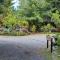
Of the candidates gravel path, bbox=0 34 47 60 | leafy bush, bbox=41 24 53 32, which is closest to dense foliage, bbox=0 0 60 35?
leafy bush, bbox=41 24 53 32

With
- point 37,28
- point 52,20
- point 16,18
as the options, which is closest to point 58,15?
point 52,20

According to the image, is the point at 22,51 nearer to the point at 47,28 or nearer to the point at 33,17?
the point at 47,28

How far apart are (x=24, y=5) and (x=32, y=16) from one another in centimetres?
162

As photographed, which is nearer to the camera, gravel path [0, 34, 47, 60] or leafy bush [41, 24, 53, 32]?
gravel path [0, 34, 47, 60]

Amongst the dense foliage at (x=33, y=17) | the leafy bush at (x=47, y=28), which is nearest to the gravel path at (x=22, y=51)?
the dense foliage at (x=33, y=17)

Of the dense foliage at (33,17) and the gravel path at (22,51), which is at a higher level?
the dense foliage at (33,17)

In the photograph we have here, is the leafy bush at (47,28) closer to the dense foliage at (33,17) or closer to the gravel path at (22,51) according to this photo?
the dense foliage at (33,17)

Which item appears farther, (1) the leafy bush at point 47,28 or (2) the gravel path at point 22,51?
(1) the leafy bush at point 47,28

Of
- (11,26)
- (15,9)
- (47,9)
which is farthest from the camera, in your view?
(15,9)

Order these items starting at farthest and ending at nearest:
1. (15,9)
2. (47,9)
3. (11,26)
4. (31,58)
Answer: (15,9) → (47,9) → (11,26) → (31,58)

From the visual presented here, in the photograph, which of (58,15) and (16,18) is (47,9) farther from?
(16,18)

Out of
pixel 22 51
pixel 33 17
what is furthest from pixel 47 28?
pixel 22 51

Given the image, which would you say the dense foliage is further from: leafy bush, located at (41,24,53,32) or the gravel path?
the gravel path

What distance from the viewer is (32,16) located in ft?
85.6
